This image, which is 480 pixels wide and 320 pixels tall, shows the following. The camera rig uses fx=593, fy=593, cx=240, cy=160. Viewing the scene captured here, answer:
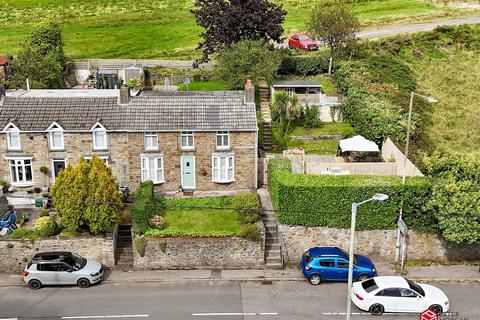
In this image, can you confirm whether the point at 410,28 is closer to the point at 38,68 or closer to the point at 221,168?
the point at 221,168

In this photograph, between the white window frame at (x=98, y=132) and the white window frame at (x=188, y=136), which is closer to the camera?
the white window frame at (x=98, y=132)

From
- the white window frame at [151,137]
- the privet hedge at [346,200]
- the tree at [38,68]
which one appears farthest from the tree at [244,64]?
the privet hedge at [346,200]

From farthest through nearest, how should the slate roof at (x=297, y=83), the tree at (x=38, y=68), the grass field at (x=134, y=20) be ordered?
the grass field at (x=134, y=20), the tree at (x=38, y=68), the slate roof at (x=297, y=83)

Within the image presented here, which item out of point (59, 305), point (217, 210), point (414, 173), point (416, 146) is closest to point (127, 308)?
point (59, 305)

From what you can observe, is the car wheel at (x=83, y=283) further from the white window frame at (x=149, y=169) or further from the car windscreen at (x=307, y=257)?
the car windscreen at (x=307, y=257)

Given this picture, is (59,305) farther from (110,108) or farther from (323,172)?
(323,172)

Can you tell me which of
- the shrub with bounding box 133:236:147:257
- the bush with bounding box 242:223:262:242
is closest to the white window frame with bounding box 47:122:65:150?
the shrub with bounding box 133:236:147:257
